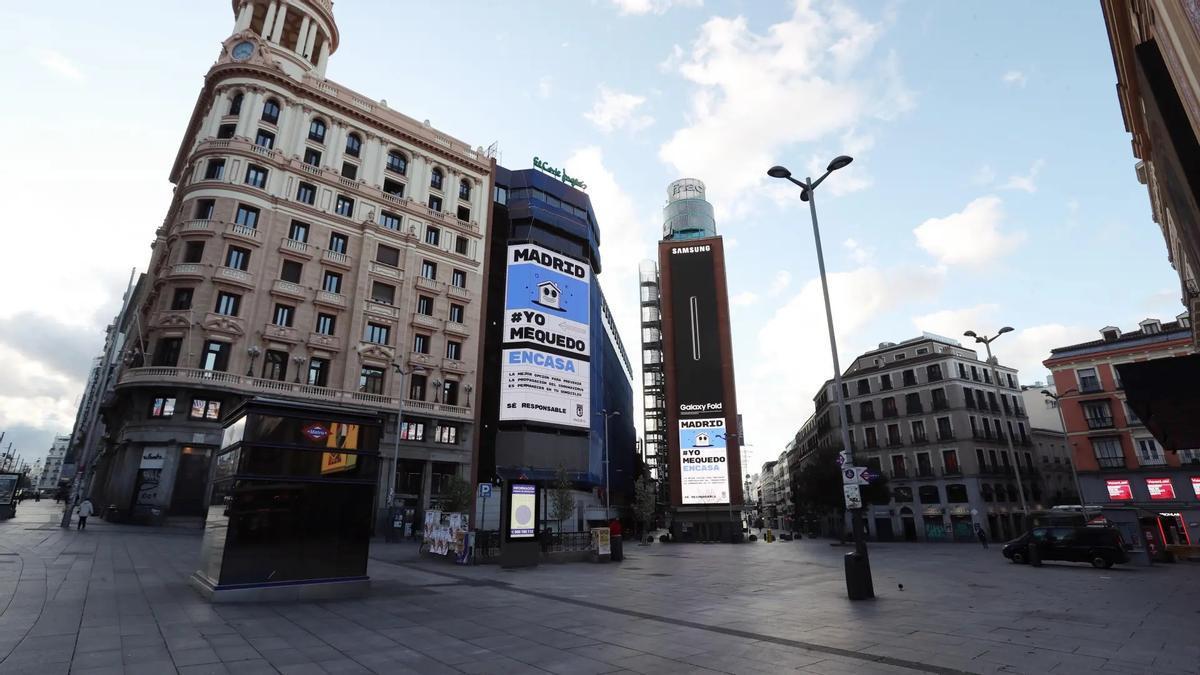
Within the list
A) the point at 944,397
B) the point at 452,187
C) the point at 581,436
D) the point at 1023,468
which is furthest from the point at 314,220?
the point at 1023,468

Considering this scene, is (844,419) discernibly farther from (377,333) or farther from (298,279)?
(298,279)

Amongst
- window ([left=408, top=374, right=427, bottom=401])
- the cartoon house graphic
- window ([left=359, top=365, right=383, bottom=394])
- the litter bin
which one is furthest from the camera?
the cartoon house graphic

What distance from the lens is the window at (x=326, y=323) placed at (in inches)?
1695

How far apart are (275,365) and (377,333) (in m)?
7.98

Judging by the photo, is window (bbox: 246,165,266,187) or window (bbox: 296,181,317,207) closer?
window (bbox: 246,165,266,187)

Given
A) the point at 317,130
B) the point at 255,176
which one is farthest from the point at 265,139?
the point at 317,130

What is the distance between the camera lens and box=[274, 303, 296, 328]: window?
41328 millimetres

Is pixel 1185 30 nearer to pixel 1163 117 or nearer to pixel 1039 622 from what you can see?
pixel 1163 117

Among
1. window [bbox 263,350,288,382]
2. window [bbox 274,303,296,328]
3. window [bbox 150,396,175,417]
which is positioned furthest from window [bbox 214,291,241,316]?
window [bbox 150,396,175,417]

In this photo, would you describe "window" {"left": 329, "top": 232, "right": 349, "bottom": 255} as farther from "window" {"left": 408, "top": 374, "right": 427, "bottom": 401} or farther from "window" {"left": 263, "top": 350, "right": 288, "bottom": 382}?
"window" {"left": 408, "top": 374, "right": 427, "bottom": 401}

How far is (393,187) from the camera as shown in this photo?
5150 cm

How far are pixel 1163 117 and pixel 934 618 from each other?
9441 millimetres

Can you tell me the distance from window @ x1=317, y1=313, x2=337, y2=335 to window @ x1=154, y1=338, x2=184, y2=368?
884cm

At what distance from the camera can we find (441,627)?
371 inches
